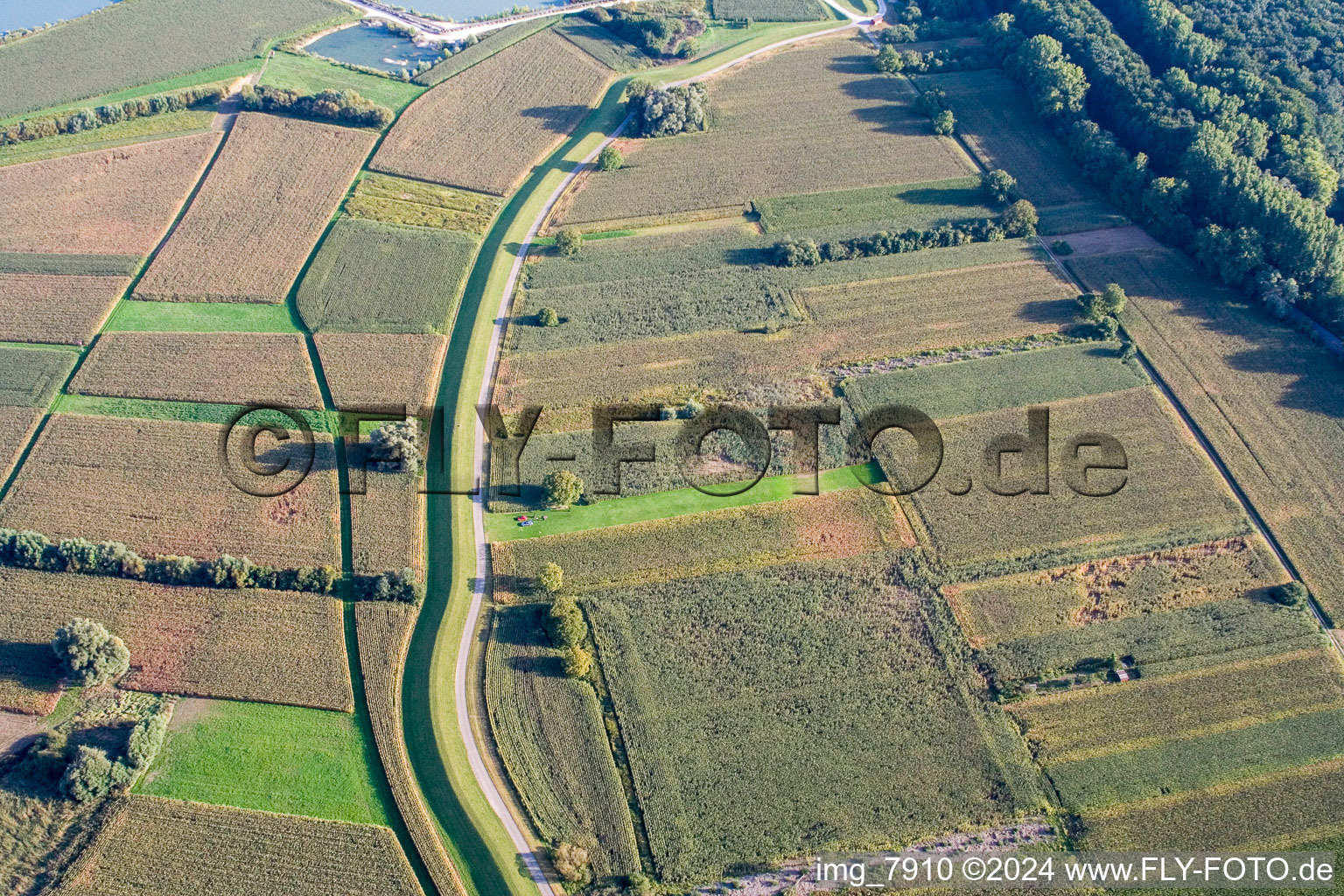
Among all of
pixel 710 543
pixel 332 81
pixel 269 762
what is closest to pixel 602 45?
pixel 332 81

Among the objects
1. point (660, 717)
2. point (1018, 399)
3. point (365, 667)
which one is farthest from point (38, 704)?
point (1018, 399)

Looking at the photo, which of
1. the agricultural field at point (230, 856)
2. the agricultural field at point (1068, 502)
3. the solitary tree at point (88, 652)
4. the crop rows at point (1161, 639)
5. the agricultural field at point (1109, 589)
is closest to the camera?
the agricultural field at point (230, 856)

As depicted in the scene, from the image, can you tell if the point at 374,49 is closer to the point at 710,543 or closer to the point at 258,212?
the point at 258,212

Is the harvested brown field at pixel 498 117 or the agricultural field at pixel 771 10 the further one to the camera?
the agricultural field at pixel 771 10

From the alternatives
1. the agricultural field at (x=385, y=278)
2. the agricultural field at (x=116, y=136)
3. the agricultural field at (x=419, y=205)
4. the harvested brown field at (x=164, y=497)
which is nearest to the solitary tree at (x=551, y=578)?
the harvested brown field at (x=164, y=497)

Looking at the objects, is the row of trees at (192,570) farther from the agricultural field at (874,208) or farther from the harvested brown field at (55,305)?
the agricultural field at (874,208)

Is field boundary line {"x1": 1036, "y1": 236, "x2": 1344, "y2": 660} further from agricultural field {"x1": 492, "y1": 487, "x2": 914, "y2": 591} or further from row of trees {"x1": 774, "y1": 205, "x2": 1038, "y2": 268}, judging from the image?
agricultural field {"x1": 492, "y1": 487, "x2": 914, "y2": 591}

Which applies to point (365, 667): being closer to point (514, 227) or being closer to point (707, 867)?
point (707, 867)
